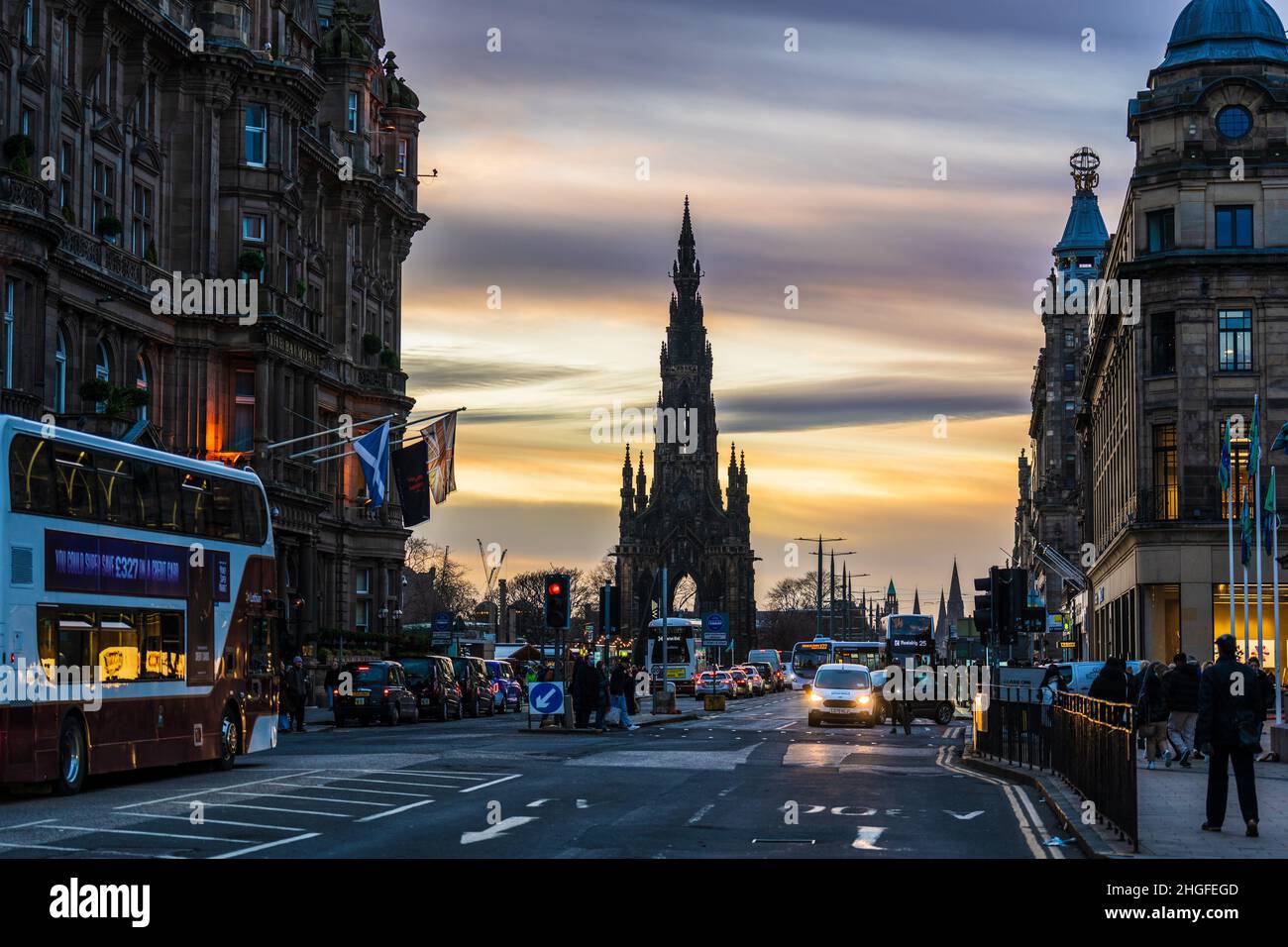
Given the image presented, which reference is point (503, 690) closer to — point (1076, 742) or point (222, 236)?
point (222, 236)

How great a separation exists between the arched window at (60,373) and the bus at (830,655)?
53.8m

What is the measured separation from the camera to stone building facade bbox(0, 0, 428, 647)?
1726 inches

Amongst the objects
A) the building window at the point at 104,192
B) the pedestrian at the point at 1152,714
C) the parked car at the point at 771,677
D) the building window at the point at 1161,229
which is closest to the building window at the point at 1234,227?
the building window at the point at 1161,229

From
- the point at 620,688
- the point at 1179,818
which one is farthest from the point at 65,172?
the point at 1179,818

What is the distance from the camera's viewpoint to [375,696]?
4775 cm

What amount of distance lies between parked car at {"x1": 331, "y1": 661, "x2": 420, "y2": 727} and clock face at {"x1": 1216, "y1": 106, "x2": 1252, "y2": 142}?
33.2m

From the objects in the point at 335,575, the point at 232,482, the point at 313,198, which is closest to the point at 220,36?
the point at 313,198

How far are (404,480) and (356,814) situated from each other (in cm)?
3391

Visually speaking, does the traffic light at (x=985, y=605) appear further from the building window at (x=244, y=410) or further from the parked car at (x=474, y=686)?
the building window at (x=244, y=410)

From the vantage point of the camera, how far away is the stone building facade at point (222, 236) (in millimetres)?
43844

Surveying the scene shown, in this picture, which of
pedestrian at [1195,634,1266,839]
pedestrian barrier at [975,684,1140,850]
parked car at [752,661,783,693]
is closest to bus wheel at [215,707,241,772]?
pedestrian barrier at [975,684,1140,850]

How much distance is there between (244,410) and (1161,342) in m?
29.7
